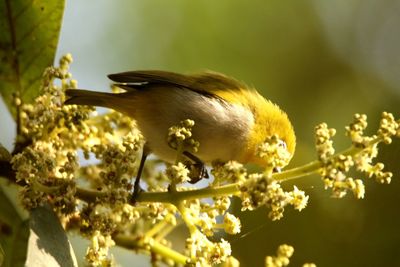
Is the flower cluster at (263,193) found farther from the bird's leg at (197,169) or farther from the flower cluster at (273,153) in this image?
the bird's leg at (197,169)

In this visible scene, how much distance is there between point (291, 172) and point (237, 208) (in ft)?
2.29

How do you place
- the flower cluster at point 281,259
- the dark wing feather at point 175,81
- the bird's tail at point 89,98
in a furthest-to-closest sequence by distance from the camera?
the dark wing feather at point 175,81 < the bird's tail at point 89,98 < the flower cluster at point 281,259

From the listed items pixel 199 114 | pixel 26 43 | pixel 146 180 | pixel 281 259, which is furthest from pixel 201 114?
pixel 281 259

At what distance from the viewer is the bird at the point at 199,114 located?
3234 mm

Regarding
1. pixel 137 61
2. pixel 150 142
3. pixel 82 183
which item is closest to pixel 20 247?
pixel 82 183

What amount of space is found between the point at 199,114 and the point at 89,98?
539 millimetres

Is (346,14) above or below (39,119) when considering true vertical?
above

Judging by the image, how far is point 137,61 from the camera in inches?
181

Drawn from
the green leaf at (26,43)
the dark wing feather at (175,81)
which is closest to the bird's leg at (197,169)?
the dark wing feather at (175,81)

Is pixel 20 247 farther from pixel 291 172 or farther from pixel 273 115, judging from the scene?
pixel 273 115

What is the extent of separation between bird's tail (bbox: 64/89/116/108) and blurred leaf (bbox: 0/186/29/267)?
0.68m

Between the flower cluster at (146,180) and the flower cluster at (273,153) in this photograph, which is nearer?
the flower cluster at (146,180)

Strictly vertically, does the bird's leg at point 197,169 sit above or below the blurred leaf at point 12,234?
above

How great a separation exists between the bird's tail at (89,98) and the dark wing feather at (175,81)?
0.34 ft
